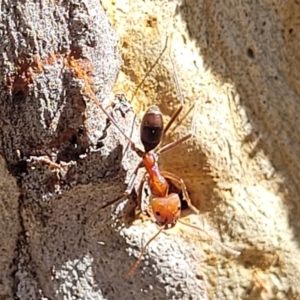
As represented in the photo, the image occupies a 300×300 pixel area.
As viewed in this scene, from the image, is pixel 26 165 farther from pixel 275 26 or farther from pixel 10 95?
pixel 275 26

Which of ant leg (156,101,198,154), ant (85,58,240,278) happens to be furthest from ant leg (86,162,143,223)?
ant leg (156,101,198,154)

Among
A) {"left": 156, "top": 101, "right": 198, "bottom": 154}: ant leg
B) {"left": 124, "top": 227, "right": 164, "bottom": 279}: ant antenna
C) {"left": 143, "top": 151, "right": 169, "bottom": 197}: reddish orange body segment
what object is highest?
{"left": 156, "top": 101, "right": 198, "bottom": 154}: ant leg

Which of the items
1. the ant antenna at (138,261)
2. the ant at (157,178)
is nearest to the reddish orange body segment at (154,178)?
the ant at (157,178)

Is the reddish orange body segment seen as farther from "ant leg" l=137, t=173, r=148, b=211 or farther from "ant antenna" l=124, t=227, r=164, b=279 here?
"ant antenna" l=124, t=227, r=164, b=279

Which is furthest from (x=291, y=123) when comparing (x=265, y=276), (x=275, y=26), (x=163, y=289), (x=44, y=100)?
(x=44, y=100)

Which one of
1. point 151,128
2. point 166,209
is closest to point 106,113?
point 151,128
